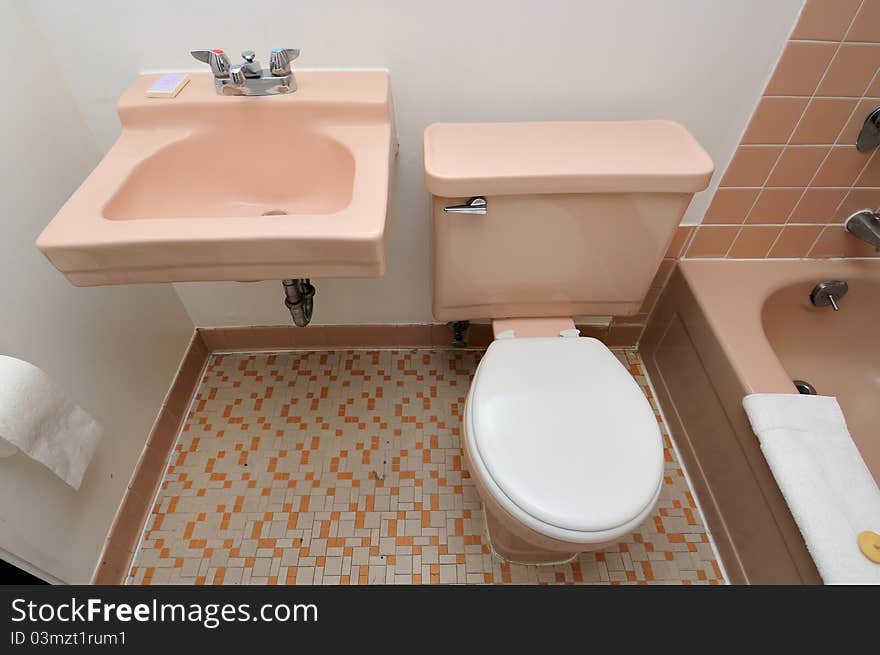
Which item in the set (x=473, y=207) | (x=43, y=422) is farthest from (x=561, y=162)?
(x=43, y=422)

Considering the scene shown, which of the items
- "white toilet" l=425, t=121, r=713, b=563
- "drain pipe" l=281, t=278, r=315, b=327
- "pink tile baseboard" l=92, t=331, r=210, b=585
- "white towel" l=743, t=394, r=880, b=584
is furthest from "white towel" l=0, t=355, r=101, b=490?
"white towel" l=743, t=394, r=880, b=584

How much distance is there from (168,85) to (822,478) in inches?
57.2

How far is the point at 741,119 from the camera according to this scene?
3.33 ft

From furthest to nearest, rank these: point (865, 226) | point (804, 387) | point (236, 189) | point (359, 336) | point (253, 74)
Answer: point (359, 336)
point (804, 387)
point (865, 226)
point (236, 189)
point (253, 74)

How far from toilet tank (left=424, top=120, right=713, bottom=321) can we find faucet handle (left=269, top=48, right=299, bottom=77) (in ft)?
0.92

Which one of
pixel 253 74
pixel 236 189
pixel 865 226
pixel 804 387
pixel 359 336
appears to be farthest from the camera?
pixel 359 336

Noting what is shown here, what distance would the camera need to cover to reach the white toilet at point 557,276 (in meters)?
0.78

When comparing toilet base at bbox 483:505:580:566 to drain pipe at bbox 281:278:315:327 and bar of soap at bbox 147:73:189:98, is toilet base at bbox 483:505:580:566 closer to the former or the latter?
drain pipe at bbox 281:278:315:327

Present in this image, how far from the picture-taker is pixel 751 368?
1026mm

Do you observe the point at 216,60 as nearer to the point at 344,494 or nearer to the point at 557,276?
the point at 557,276

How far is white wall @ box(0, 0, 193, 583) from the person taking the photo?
821mm

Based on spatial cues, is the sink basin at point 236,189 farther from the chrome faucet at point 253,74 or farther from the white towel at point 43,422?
the white towel at point 43,422

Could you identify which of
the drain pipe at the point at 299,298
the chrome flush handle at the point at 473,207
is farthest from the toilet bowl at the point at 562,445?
the drain pipe at the point at 299,298
